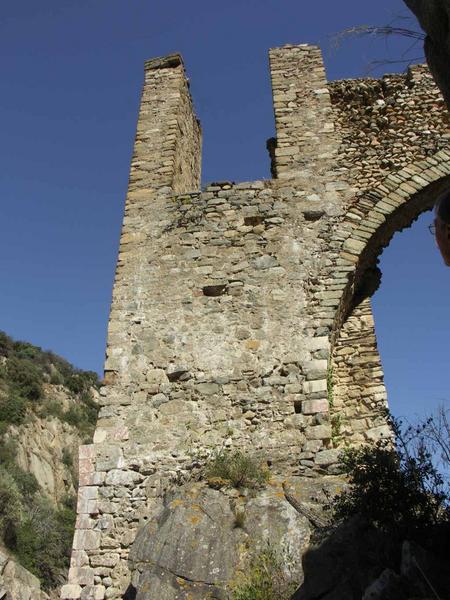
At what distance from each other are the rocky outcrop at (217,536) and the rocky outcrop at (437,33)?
12.2 feet

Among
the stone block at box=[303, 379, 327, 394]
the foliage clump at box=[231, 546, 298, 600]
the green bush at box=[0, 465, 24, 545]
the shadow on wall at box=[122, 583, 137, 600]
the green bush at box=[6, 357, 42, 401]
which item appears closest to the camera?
the foliage clump at box=[231, 546, 298, 600]

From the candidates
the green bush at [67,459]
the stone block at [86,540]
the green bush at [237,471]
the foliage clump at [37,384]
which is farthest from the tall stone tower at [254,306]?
the green bush at [67,459]

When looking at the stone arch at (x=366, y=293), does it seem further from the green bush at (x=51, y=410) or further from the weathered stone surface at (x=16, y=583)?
the green bush at (x=51, y=410)

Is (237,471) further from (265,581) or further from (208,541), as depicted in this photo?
(265,581)

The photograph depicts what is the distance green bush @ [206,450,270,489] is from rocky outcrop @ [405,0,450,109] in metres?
4.04

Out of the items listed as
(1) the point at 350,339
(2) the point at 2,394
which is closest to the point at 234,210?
(1) the point at 350,339

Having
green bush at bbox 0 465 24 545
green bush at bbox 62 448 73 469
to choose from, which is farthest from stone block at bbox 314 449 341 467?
green bush at bbox 62 448 73 469

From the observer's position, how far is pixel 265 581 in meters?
4.10

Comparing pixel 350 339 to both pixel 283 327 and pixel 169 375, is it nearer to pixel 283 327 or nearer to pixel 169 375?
pixel 283 327

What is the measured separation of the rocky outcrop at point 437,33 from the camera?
7.16 ft

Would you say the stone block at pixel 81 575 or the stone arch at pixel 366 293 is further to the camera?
the stone arch at pixel 366 293

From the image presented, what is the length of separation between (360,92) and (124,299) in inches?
192

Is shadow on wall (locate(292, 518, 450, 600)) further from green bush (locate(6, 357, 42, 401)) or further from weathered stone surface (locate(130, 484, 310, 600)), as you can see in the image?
green bush (locate(6, 357, 42, 401))

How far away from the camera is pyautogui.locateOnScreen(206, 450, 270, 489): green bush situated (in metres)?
5.16
